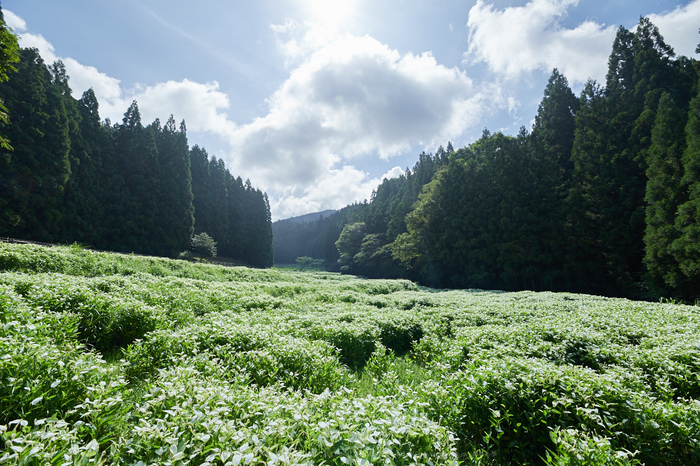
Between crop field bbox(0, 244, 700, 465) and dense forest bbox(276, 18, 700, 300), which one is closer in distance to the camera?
crop field bbox(0, 244, 700, 465)

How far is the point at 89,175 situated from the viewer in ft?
99.8

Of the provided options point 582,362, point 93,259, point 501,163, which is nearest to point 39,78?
point 93,259

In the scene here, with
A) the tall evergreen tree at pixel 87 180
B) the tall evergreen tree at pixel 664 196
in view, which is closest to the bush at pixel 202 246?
the tall evergreen tree at pixel 87 180

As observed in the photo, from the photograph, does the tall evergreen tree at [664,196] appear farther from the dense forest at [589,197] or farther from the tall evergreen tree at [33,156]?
the tall evergreen tree at [33,156]

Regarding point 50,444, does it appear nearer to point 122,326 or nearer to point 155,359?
point 155,359

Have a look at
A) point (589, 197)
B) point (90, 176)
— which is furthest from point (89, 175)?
point (589, 197)

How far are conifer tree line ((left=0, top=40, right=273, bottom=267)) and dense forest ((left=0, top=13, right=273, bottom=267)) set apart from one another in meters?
0.09

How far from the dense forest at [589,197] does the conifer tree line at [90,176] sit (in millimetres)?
32718

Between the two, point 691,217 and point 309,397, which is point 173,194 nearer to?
point 309,397

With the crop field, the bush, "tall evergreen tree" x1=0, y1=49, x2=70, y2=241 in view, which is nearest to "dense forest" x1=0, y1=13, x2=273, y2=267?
"tall evergreen tree" x1=0, y1=49, x2=70, y2=241

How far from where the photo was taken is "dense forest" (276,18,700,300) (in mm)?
19875

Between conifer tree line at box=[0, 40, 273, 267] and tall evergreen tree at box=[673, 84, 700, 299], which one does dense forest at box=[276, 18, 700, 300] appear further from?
conifer tree line at box=[0, 40, 273, 267]

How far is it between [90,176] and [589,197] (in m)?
51.0

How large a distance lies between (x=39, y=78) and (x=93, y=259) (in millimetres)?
27688
